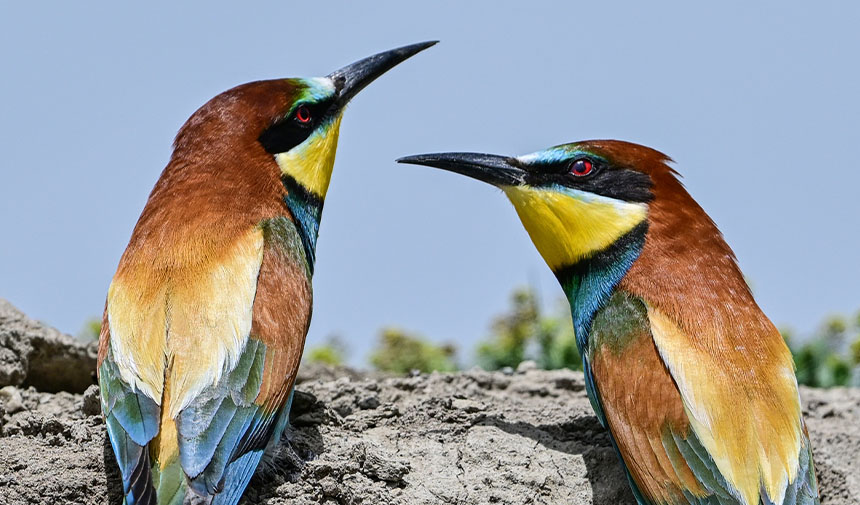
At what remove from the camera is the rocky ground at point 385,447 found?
3.29 metres

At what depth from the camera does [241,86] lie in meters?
3.93

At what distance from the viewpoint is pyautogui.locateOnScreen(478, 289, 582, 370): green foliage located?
17.0 ft

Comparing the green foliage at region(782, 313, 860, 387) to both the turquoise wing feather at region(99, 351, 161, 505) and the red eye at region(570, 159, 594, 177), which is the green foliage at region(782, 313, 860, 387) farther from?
the turquoise wing feather at region(99, 351, 161, 505)

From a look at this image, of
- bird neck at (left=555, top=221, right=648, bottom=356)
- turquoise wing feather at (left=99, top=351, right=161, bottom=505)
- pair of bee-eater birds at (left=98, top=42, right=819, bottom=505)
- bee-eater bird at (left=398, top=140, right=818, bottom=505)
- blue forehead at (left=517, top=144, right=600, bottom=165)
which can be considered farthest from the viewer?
blue forehead at (left=517, top=144, right=600, bottom=165)

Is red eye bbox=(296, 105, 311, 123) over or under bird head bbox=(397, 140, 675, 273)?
over

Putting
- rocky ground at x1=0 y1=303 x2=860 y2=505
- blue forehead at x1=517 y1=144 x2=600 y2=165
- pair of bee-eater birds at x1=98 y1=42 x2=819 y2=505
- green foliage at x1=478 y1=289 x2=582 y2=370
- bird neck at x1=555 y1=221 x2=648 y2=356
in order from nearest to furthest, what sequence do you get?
pair of bee-eater birds at x1=98 y1=42 x2=819 y2=505, rocky ground at x1=0 y1=303 x2=860 y2=505, bird neck at x1=555 y1=221 x2=648 y2=356, blue forehead at x1=517 y1=144 x2=600 y2=165, green foliage at x1=478 y1=289 x2=582 y2=370

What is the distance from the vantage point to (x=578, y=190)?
389cm

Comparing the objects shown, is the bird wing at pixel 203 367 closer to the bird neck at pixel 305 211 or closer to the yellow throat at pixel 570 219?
the bird neck at pixel 305 211

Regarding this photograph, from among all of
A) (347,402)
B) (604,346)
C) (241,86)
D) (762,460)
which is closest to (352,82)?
(241,86)

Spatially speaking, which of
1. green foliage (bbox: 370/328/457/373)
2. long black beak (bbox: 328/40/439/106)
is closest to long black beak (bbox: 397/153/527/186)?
long black beak (bbox: 328/40/439/106)

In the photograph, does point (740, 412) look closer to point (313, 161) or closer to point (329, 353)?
point (313, 161)

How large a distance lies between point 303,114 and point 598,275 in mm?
1121

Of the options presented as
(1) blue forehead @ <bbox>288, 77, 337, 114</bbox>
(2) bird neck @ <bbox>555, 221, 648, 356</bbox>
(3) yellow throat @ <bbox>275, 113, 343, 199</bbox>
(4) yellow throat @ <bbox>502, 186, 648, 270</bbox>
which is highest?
(1) blue forehead @ <bbox>288, 77, 337, 114</bbox>

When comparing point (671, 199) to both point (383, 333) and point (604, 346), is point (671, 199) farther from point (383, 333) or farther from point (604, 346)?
point (383, 333)
